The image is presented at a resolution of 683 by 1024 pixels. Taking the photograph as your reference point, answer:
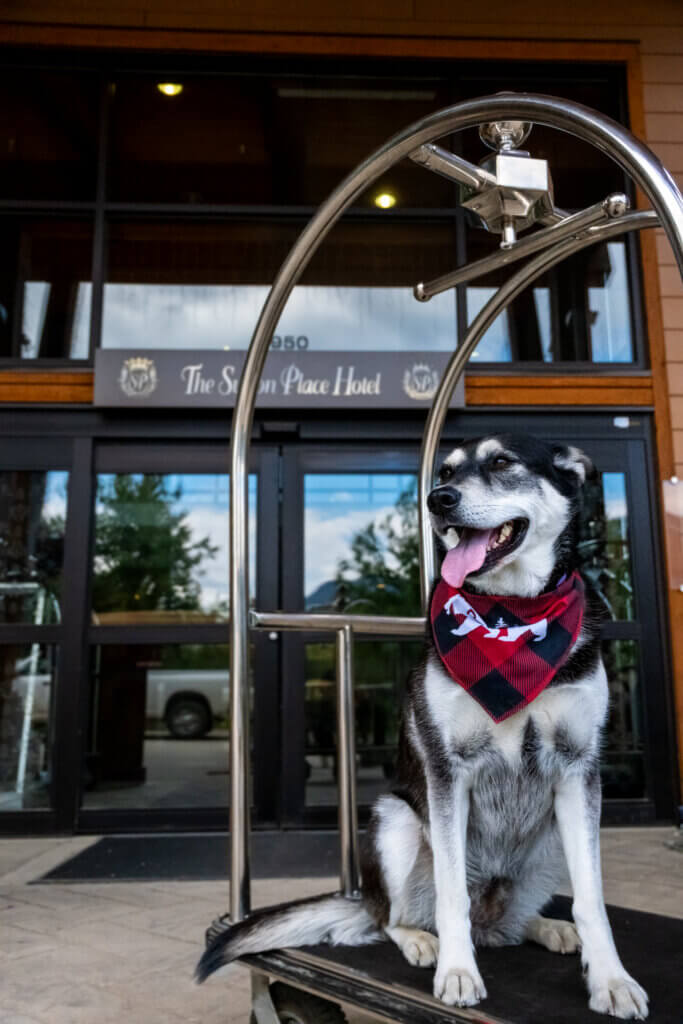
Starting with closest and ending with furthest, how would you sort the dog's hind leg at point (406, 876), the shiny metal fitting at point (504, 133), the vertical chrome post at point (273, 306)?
the vertical chrome post at point (273, 306) < the shiny metal fitting at point (504, 133) < the dog's hind leg at point (406, 876)

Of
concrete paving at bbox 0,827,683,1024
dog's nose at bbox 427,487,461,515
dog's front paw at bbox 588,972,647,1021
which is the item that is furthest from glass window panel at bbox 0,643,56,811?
dog's front paw at bbox 588,972,647,1021

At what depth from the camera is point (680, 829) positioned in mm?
4180

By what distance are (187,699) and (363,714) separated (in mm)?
1048

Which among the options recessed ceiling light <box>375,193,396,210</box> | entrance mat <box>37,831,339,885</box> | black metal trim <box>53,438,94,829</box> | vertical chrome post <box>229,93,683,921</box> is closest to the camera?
vertical chrome post <box>229,93,683,921</box>

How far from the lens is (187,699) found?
4.65 meters

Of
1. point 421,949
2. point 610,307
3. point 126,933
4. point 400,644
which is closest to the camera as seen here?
point 421,949

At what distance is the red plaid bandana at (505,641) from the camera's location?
5.22 feet

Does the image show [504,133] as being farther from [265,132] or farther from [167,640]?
[265,132]

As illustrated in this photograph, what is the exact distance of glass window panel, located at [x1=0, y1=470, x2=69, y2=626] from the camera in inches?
182

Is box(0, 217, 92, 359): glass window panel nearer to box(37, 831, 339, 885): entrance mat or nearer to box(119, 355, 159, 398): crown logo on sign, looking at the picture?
box(119, 355, 159, 398): crown logo on sign

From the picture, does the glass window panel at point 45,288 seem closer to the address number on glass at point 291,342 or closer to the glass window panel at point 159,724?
the address number on glass at point 291,342

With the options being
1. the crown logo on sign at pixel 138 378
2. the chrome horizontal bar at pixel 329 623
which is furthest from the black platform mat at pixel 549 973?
the crown logo on sign at pixel 138 378

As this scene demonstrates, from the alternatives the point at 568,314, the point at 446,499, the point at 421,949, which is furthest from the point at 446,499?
the point at 568,314

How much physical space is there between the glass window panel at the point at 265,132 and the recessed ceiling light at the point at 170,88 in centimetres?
2
